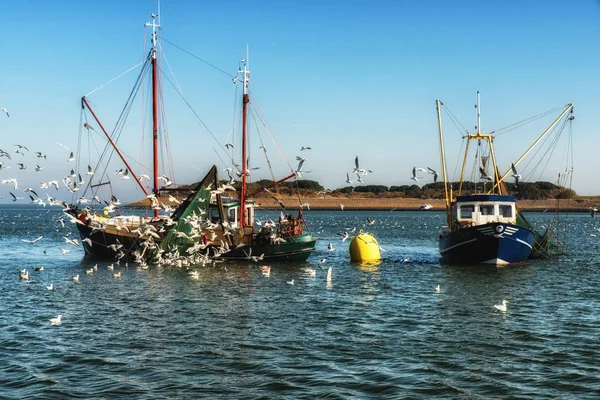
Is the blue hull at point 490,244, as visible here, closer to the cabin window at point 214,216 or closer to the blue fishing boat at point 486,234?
the blue fishing boat at point 486,234

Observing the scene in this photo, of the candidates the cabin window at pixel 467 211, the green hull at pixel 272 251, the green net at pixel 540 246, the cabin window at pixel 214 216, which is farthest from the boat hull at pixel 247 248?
the green net at pixel 540 246

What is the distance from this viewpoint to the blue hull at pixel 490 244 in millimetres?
40000

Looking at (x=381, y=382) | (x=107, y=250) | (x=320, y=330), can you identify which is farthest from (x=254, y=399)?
(x=107, y=250)

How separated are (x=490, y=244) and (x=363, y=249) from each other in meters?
8.56

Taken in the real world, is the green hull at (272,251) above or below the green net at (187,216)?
below

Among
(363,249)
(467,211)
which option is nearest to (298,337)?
(467,211)

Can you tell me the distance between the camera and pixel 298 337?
20.4 metres

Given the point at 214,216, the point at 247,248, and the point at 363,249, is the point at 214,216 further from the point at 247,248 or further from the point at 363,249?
the point at 363,249

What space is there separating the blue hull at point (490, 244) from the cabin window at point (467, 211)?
139 centimetres

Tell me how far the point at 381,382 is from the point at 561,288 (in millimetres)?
18639

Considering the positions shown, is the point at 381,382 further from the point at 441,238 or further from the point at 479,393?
the point at 441,238

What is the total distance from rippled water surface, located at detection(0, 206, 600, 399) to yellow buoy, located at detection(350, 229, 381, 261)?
945cm

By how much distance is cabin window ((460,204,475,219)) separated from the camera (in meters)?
42.5

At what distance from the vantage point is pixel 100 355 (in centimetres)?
1812
